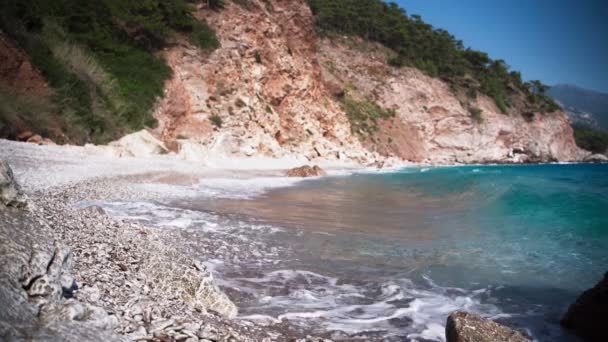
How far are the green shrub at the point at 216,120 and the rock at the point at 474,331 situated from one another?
23791mm

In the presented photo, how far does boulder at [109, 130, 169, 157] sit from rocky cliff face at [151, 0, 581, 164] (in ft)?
6.04

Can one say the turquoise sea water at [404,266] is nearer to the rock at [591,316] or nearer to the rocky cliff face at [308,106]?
the rock at [591,316]

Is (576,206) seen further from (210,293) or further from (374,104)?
(374,104)

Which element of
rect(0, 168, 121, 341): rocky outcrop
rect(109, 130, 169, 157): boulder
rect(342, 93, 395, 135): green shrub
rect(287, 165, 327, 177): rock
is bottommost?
rect(287, 165, 327, 177): rock

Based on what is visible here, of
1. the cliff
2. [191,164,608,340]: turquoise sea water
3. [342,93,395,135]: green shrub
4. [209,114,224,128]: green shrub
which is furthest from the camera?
[342,93,395,135]: green shrub

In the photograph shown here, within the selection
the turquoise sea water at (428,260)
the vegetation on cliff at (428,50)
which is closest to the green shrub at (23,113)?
the turquoise sea water at (428,260)

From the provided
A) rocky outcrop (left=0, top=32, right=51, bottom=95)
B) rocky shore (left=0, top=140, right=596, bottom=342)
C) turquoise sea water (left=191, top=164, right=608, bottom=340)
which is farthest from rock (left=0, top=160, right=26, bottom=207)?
rocky outcrop (left=0, top=32, right=51, bottom=95)

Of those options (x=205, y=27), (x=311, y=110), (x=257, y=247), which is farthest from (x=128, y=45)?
(x=257, y=247)

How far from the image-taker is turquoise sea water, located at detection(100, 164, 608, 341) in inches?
173

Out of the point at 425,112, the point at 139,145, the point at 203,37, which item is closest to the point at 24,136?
the point at 139,145

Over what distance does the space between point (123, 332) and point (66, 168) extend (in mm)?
10867

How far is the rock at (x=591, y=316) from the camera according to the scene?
414 cm

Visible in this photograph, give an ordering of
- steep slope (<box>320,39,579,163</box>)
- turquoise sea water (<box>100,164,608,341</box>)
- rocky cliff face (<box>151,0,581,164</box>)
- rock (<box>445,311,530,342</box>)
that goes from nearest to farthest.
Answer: rock (<box>445,311,530,342</box>) < turquoise sea water (<box>100,164,608,341</box>) < rocky cliff face (<box>151,0,581,164</box>) < steep slope (<box>320,39,579,163</box>)

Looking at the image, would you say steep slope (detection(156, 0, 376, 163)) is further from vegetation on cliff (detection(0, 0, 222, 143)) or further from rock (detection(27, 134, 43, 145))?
rock (detection(27, 134, 43, 145))
